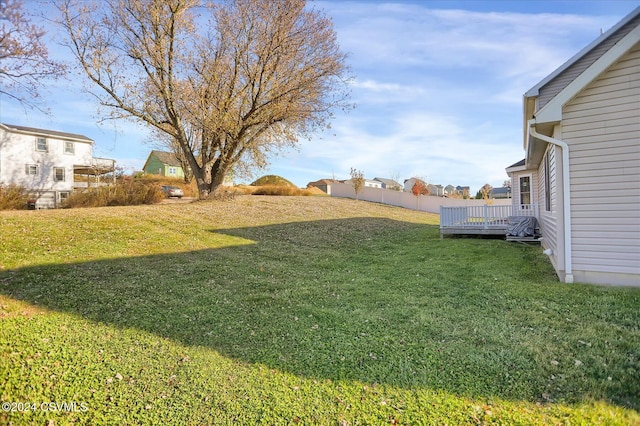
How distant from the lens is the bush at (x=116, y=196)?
15.6m

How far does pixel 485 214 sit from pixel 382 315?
30.1 feet

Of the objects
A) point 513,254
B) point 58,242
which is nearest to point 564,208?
point 513,254

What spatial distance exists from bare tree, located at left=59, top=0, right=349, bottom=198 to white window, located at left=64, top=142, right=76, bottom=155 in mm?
17517

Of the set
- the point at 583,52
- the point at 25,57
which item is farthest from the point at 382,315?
the point at 25,57

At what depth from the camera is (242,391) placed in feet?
9.45

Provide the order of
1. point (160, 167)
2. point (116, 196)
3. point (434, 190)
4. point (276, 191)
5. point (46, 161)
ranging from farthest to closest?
point (434, 190), point (160, 167), point (276, 191), point (46, 161), point (116, 196)

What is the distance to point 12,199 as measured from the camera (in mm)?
14188

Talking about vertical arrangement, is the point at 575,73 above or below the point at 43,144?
below

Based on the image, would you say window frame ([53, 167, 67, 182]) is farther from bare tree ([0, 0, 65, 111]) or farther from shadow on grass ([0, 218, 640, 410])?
shadow on grass ([0, 218, 640, 410])

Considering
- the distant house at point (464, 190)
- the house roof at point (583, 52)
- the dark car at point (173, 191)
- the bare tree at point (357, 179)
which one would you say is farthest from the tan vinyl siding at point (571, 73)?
the distant house at point (464, 190)

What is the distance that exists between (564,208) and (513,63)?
6851 millimetres

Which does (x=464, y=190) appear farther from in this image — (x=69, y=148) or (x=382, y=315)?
(x=382, y=315)

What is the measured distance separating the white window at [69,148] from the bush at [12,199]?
14.3 metres

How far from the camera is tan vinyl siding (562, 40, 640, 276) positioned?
17.6ft
